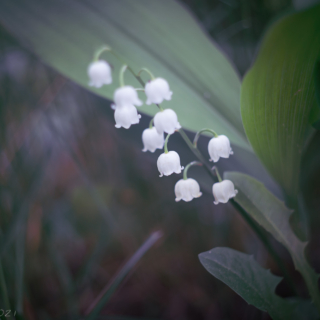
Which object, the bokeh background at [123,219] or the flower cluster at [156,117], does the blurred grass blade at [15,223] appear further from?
the flower cluster at [156,117]

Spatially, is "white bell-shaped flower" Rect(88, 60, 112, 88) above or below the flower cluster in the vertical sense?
above

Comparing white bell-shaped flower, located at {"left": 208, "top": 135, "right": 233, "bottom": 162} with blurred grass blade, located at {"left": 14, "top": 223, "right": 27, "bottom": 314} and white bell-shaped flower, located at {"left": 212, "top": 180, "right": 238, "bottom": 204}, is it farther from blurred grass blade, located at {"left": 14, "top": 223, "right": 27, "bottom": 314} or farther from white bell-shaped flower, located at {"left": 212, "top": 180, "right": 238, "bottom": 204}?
blurred grass blade, located at {"left": 14, "top": 223, "right": 27, "bottom": 314}

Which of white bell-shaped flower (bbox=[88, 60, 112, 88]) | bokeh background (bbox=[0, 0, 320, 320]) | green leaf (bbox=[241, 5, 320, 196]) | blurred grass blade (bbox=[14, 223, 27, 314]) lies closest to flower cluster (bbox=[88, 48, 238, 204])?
white bell-shaped flower (bbox=[88, 60, 112, 88])

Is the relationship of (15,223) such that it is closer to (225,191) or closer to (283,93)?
(225,191)

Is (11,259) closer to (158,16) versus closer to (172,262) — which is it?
(172,262)

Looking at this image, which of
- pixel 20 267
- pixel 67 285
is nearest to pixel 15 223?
pixel 20 267

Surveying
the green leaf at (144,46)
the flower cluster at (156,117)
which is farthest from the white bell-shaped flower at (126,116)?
the green leaf at (144,46)
